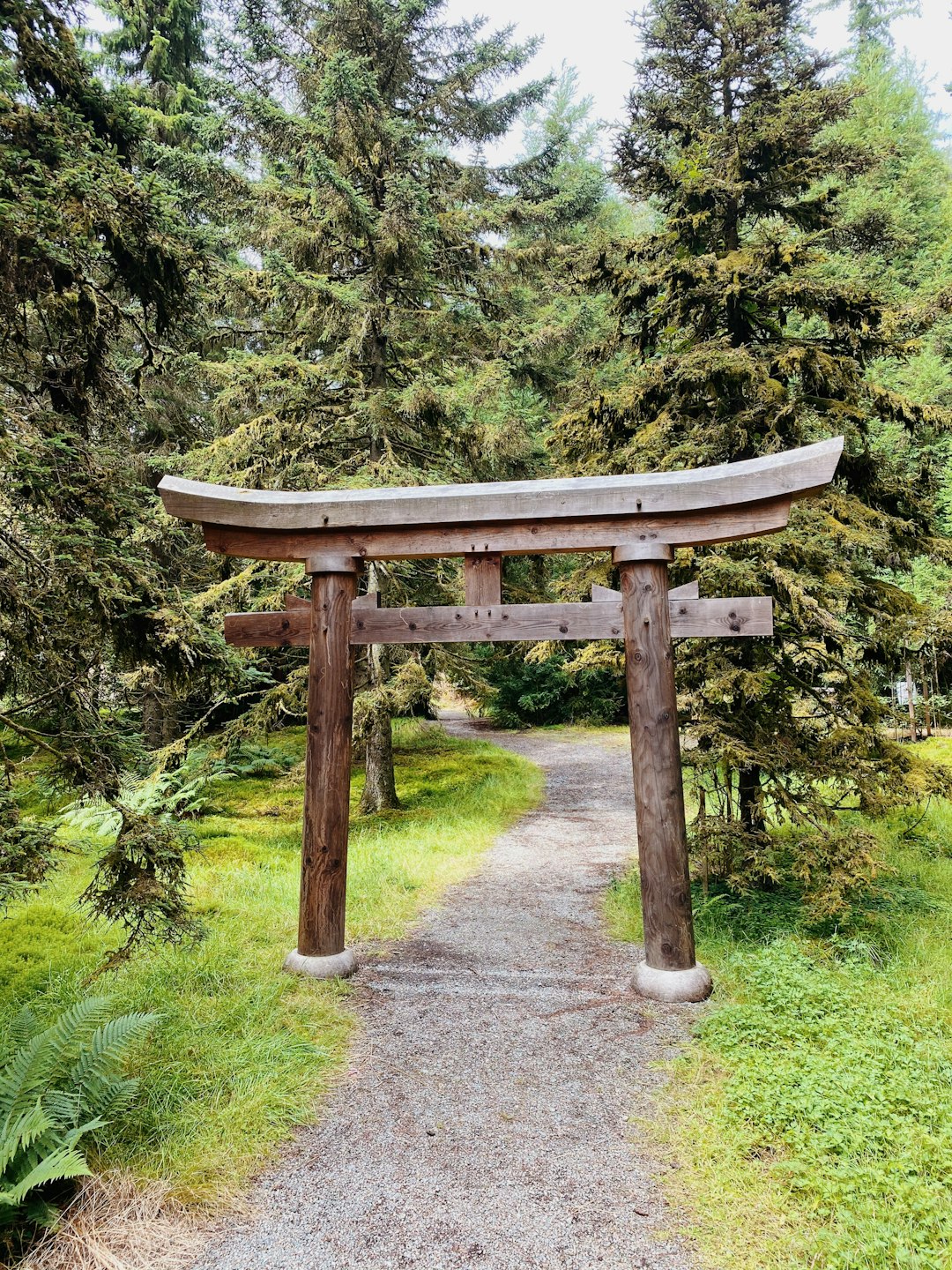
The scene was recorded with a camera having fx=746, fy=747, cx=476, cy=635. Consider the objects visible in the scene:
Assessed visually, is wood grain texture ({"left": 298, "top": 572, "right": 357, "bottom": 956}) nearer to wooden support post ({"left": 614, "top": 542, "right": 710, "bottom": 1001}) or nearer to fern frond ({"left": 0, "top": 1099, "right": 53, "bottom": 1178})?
wooden support post ({"left": 614, "top": 542, "right": 710, "bottom": 1001})

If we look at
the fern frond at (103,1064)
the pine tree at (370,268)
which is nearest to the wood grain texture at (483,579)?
the fern frond at (103,1064)

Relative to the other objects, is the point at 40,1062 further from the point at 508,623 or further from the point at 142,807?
the point at 142,807

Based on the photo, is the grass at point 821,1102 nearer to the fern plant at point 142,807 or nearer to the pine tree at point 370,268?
the fern plant at point 142,807

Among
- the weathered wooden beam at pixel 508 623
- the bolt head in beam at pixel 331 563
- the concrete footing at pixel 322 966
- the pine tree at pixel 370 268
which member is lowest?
the concrete footing at pixel 322 966

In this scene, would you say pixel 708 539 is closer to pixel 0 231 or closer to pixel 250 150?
pixel 0 231

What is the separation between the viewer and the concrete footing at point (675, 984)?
4.54 m

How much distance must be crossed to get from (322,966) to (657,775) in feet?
8.30

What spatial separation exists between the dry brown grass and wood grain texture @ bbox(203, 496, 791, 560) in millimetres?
3538

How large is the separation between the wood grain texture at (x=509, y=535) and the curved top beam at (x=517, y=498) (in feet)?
0.25

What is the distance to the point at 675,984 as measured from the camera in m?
4.57

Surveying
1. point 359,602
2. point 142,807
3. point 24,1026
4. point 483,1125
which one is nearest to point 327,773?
point 359,602

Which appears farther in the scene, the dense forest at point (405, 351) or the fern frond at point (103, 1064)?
the dense forest at point (405, 351)

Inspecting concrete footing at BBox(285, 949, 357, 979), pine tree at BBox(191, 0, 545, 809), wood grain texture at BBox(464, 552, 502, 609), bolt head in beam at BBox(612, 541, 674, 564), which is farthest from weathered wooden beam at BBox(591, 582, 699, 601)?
pine tree at BBox(191, 0, 545, 809)

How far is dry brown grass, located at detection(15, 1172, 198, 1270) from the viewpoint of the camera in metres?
2.47
